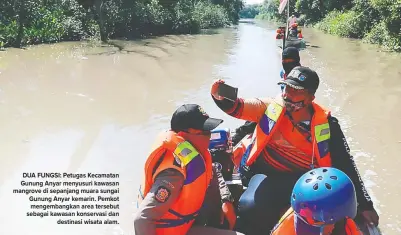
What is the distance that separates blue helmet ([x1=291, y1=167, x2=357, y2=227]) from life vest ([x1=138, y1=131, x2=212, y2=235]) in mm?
590

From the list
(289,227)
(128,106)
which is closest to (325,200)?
(289,227)

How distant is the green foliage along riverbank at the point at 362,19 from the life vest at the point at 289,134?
14.7 m

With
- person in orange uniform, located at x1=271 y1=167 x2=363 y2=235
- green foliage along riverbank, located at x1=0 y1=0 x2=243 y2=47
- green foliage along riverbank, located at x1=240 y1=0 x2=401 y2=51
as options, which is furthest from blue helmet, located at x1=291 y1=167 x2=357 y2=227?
green foliage along riverbank, located at x1=240 y1=0 x2=401 y2=51

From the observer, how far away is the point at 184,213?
2.60m

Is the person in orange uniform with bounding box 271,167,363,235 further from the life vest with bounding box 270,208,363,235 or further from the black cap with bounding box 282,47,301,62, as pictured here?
the black cap with bounding box 282,47,301,62

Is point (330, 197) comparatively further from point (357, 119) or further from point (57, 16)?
point (57, 16)

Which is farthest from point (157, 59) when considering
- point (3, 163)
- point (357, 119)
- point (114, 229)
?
point (114, 229)

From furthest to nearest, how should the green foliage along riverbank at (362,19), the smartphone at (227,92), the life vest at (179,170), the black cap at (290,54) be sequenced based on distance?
1. the green foliage along riverbank at (362,19)
2. the black cap at (290,54)
3. the smartphone at (227,92)
4. the life vest at (179,170)

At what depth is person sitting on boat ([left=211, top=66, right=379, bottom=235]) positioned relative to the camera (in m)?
3.11

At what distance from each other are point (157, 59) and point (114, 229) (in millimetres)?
10488

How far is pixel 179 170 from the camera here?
2500mm

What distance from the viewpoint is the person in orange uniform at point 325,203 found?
2.14 m

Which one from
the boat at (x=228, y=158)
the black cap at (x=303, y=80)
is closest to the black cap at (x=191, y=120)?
the black cap at (x=303, y=80)

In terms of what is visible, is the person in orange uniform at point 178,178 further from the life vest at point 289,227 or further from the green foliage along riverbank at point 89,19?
the green foliage along riverbank at point 89,19
